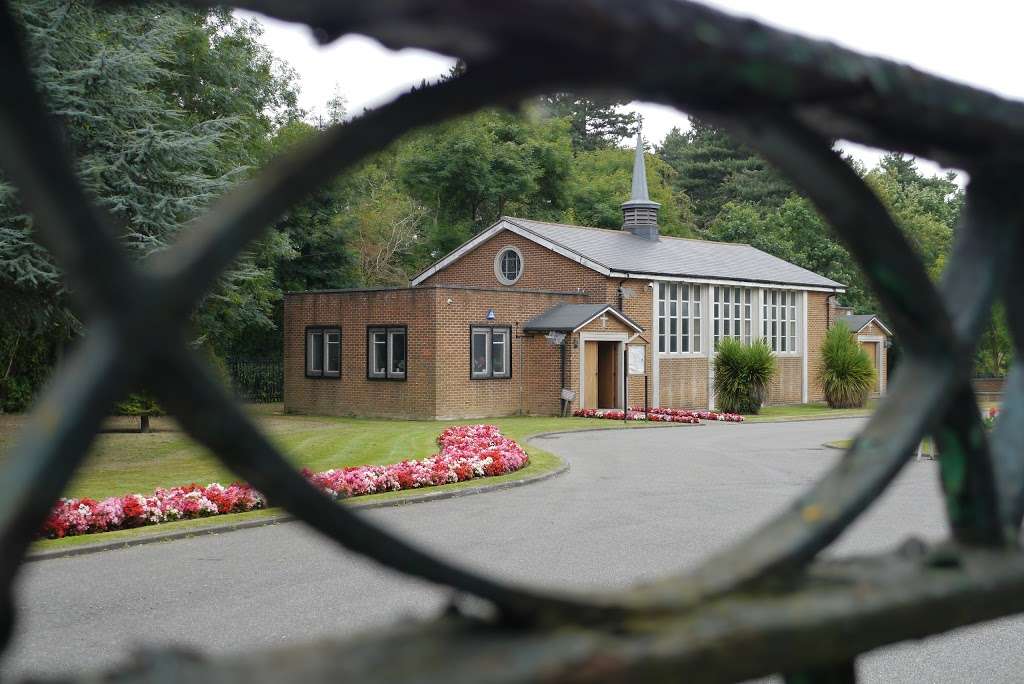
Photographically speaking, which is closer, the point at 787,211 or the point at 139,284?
the point at 139,284

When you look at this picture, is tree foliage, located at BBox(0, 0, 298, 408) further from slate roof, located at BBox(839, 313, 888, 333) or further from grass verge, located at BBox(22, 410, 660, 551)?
slate roof, located at BBox(839, 313, 888, 333)

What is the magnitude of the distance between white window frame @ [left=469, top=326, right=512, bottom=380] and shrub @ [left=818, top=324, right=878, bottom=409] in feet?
41.6

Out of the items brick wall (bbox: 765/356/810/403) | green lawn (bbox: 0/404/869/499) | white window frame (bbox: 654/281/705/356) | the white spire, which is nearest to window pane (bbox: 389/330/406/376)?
green lawn (bbox: 0/404/869/499)

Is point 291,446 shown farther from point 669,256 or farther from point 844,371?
point 844,371

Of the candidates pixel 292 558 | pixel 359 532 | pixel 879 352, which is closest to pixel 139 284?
pixel 359 532

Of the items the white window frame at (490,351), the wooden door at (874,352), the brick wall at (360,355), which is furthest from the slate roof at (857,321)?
the brick wall at (360,355)

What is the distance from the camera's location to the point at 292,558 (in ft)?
33.8

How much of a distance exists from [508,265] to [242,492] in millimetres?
23928

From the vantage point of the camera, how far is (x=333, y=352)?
→ 106 feet

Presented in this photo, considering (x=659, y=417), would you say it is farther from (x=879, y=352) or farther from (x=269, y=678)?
(x=269, y=678)

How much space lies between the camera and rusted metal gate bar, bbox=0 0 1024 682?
883 millimetres

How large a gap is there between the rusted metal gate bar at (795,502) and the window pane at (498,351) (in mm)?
29387

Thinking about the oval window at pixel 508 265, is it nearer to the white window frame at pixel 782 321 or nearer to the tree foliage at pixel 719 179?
the white window frame at pixel 782 321

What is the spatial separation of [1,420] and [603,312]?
53.4 feet
